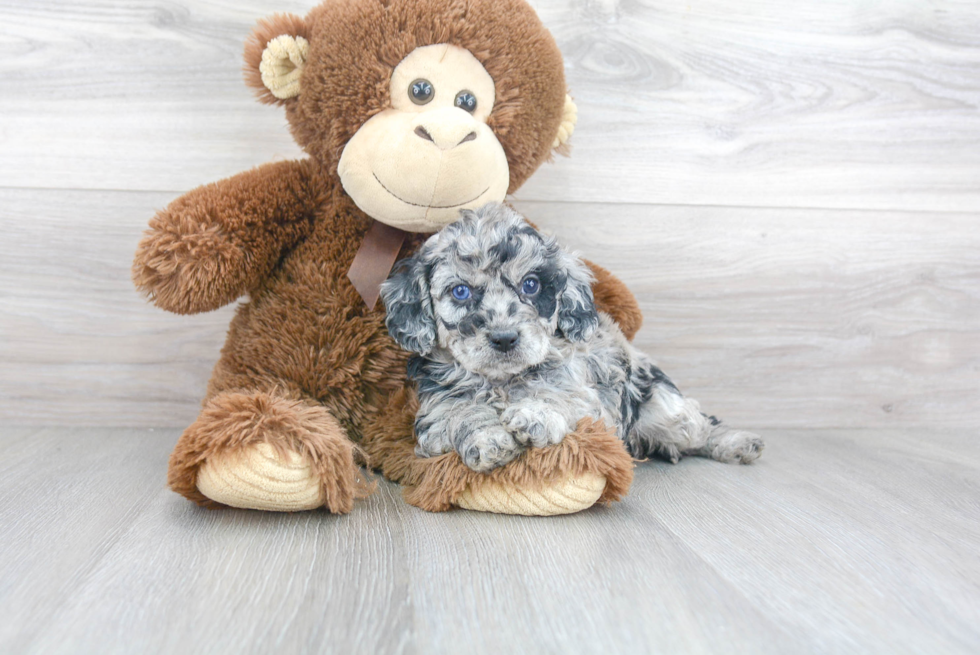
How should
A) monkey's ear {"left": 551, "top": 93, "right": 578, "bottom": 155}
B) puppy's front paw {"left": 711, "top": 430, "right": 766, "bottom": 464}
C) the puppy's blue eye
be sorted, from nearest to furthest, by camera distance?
the puppy's blue eye, monkey's ear {"left": 551, "top": 93, "right": 578, "bottom": 155}, puppy's front paw {"left": 711, "top": 430, "right": 766, "bottom": 464}

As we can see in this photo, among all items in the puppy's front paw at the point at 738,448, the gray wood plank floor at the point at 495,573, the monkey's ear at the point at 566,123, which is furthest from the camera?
the puppy's front paw at the point at 738,448

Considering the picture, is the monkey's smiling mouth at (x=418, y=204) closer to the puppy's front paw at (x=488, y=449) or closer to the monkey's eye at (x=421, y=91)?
the monkey's eye at (x=421, y=91)

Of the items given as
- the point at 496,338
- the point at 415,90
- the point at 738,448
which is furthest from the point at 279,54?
the point at 738,448

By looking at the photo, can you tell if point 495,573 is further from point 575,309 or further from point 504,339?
point 575,309

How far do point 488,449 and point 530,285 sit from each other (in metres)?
0.31

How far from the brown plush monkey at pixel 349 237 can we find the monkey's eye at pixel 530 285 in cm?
Result: 20

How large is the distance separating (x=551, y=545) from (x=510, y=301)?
1.38 feet

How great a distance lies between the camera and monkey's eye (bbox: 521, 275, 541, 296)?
1.32 meters

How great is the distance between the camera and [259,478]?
118cm

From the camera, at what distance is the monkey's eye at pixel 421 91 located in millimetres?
1383

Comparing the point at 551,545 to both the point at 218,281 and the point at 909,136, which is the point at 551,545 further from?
the point at 909,136

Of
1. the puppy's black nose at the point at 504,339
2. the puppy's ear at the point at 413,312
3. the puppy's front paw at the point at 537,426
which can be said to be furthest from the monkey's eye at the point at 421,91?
the puppy's front paw at the point at 537,426

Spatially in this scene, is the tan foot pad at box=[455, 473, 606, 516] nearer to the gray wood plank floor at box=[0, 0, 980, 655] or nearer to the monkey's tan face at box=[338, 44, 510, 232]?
the gray wood plank floor at box=[0, 0, 980, 655]

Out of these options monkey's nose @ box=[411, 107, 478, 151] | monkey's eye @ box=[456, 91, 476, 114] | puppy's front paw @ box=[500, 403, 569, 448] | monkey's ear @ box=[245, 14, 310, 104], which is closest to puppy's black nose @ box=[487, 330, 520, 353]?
puppy's front paw @ box=[500, 403, 569, 448]
